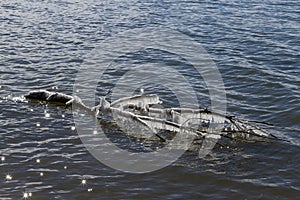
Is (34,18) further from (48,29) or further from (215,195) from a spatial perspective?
(215,195)

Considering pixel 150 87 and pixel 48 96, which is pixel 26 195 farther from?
pixel 150 87

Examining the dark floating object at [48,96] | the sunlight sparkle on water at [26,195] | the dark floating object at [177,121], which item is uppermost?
the dark floating object at [48,96]

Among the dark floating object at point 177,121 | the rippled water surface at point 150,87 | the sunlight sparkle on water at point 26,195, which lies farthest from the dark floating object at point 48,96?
the sunlight sparkle on water at point 26,195

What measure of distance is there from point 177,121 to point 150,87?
4.27 meters

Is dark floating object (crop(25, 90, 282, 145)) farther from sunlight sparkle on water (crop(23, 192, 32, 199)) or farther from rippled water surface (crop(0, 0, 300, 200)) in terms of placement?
sunlight sparkle on water (crop(23, 192, 32, 199))

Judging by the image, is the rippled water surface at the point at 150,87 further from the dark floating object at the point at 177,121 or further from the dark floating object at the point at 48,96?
the dark floating object at the point at 177,121

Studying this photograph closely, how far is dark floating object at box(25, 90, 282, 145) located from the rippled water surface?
19.5 inches

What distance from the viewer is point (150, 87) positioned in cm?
1777

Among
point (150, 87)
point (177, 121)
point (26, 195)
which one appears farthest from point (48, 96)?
point (26, 195)

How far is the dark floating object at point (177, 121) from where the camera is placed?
13.4 metres

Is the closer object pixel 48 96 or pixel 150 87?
pixel 48 96

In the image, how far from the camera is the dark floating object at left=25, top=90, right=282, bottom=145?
13375mm

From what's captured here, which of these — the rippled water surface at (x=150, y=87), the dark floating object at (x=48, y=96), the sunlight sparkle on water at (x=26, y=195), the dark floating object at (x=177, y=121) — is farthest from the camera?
the dark floating object at (x=48, y=96)

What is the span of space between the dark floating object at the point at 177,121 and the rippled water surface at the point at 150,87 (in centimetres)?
50
